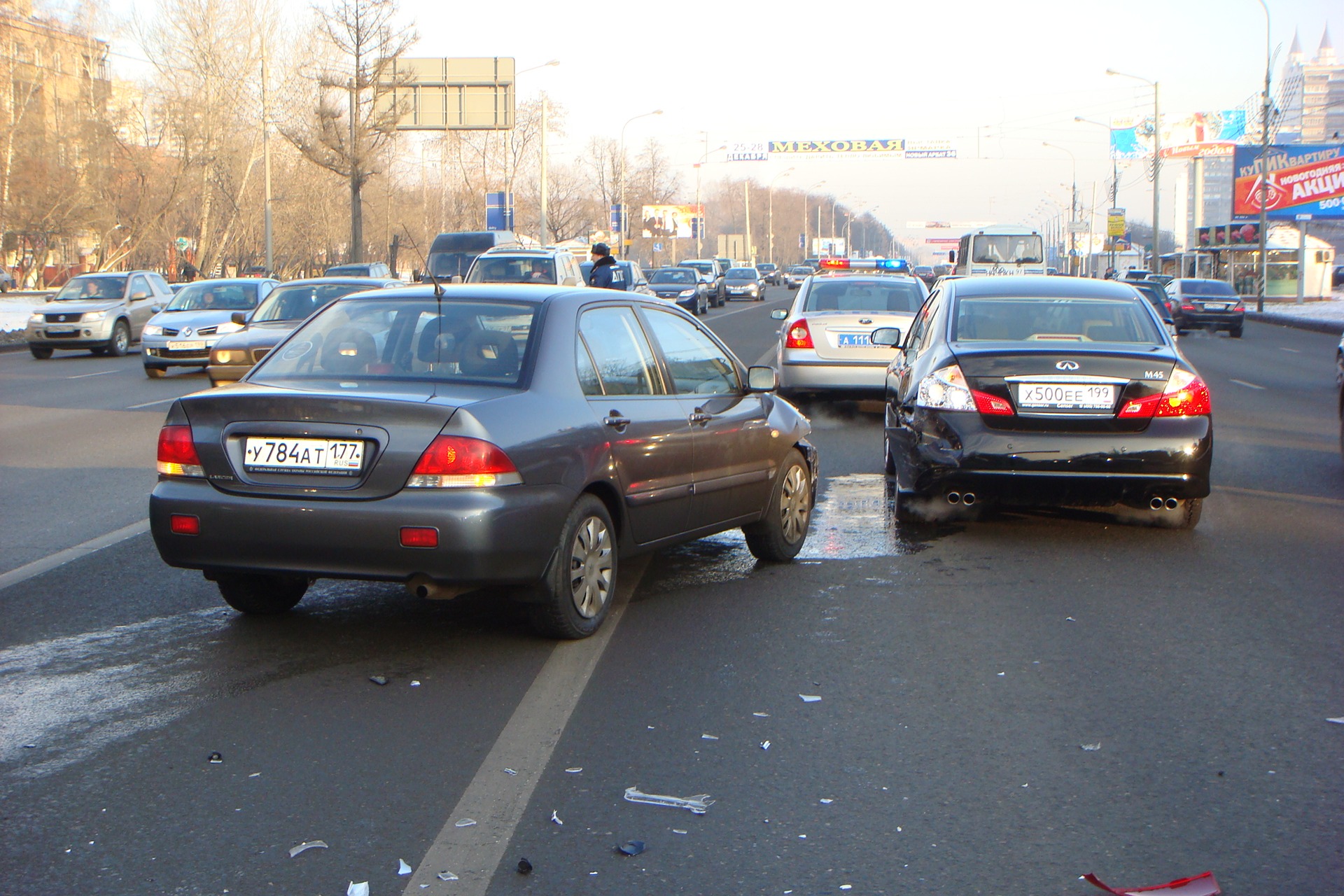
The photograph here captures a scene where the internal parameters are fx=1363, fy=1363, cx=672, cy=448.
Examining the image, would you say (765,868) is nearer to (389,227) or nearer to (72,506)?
(72,506)

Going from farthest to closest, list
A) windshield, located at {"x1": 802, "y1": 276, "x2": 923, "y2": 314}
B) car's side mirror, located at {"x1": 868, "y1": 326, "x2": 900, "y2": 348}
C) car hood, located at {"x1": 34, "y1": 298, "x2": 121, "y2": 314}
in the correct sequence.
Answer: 1. car hood, located at {"x1": 34, "y1": 298, "x2": 121, "y2": 314}
2. windshield, located at {"x1": 802, "y1": 276, "x2": 923, "y2": 314}
3. car's side mirror, located at {"x1": 868, "y1": 326, "x2": 900, "y2": 348}

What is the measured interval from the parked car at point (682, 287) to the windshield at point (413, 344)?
3597 centimetres

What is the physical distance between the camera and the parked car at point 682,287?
44.1m

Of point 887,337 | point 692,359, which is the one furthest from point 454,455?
point 887,337

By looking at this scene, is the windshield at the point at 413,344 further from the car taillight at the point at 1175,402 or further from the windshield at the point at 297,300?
the windshield at the point at 297,300

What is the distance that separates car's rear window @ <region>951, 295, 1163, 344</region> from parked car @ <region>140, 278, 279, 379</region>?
13994mm

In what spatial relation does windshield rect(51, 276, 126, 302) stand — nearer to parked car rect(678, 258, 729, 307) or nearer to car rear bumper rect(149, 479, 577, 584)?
car rear bumper rect(149, 479, 577, 584)

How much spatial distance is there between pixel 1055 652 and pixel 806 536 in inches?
106

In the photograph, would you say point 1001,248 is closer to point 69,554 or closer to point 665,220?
point 69,554

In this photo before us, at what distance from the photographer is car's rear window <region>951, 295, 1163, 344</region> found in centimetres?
830

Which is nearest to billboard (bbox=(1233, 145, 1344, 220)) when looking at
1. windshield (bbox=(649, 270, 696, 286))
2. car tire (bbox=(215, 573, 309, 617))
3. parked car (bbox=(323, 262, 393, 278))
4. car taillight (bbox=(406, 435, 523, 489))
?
windshield (bbox=(649, 270, 696, 286))

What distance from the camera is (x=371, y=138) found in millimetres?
51344

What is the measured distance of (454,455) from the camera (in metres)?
5.00

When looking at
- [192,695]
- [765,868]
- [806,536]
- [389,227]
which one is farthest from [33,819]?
[389,227]
